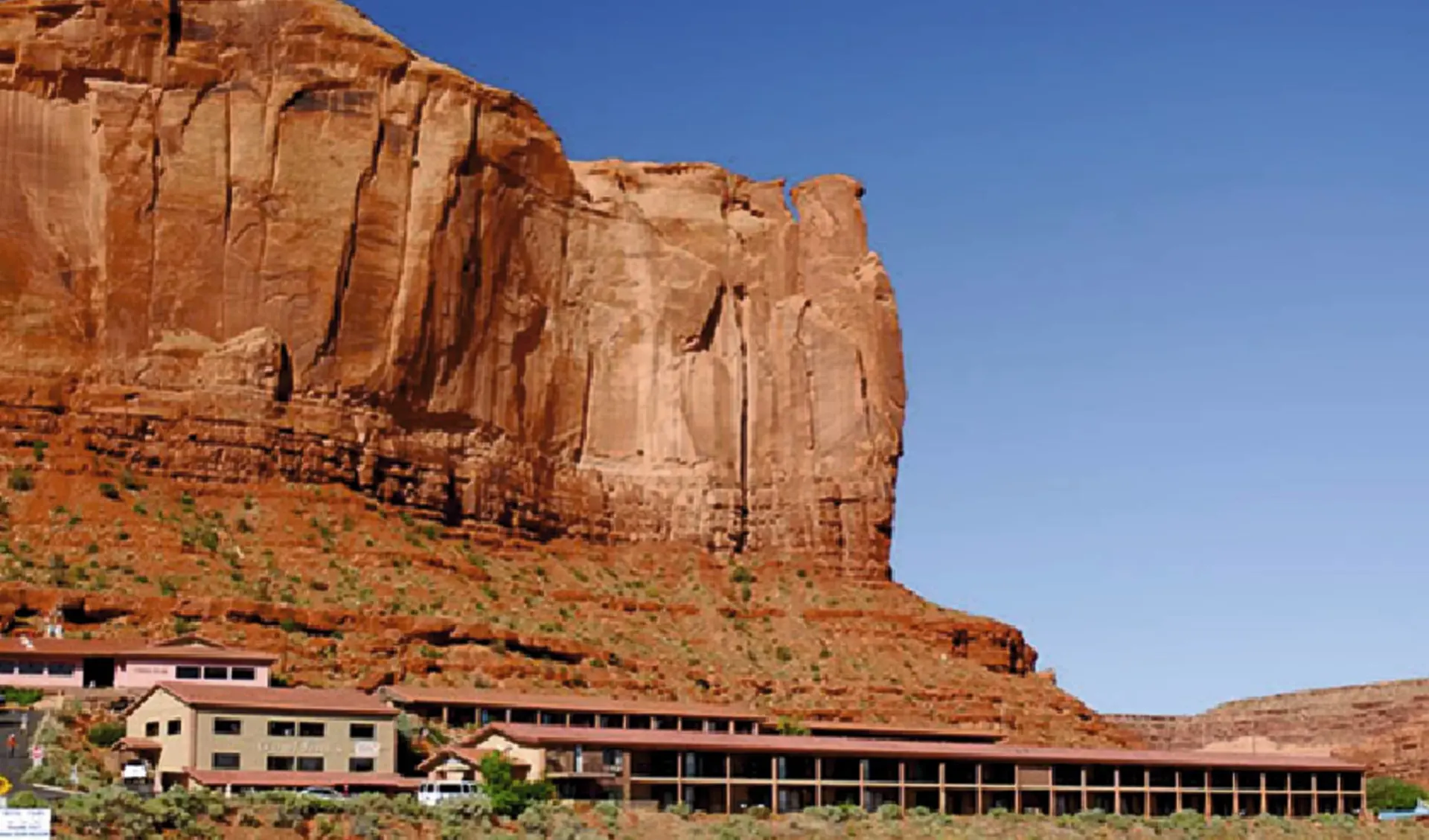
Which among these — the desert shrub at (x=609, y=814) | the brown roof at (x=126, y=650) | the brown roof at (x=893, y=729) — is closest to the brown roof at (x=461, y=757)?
the desert shrub at (x=609, y=814)

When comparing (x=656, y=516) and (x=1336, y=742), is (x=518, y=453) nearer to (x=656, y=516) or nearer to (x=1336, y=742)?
(x=656, y=516)

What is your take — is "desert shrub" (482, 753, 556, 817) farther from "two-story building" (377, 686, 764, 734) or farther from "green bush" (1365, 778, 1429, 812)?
"green bush" (1365, 778, 1429, 812)

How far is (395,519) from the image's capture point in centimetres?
11794

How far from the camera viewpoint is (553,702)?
10131 centimetres

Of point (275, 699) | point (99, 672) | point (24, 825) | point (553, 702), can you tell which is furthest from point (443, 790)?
point (24, 825)

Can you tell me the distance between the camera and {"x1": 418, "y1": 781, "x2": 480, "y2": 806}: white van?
86.8 meters

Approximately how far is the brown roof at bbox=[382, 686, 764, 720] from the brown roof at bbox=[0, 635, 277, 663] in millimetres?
5374

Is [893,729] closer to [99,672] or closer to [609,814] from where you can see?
[609,814]

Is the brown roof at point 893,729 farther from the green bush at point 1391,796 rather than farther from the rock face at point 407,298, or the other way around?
the green bush at point 1391,796

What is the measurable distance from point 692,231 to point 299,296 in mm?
25942

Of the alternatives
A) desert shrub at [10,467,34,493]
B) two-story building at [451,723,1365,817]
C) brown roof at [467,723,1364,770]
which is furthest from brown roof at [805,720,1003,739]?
desert shrub at [10,467,34,493]

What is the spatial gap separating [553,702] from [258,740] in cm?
1430

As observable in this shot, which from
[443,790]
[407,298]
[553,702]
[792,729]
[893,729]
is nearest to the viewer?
[443,790]

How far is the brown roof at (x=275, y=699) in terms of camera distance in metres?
88.8
